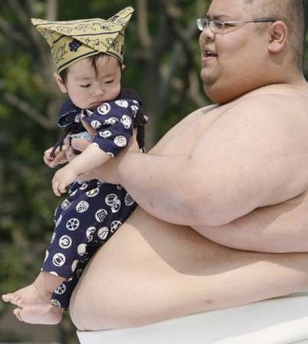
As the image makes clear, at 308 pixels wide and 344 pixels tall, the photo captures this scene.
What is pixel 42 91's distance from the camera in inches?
303

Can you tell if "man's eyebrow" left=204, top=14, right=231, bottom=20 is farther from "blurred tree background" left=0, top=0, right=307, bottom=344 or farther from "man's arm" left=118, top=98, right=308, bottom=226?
"blurred tree background" left=0, top=0, right=307, bottom=344

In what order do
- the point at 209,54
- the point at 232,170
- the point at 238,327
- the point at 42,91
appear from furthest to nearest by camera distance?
1. the point at 42,91
2. the point at 209,54
3. the point at 238,327
4. the point at 232,170

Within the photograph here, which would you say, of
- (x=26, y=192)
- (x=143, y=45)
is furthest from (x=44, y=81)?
(x=26, y=192)

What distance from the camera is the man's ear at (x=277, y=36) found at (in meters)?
2.56

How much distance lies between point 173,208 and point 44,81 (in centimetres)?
527

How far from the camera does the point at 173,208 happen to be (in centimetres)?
245

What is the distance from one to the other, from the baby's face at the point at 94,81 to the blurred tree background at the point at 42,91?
4.12 m

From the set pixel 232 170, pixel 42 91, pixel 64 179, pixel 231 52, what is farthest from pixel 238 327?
pixel 42 91

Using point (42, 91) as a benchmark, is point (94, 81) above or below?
above

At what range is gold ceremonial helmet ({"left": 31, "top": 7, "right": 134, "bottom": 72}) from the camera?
2.64 m

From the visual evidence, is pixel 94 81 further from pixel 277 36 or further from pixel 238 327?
pixel 238 327

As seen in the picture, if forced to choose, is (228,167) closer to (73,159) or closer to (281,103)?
(281,103)

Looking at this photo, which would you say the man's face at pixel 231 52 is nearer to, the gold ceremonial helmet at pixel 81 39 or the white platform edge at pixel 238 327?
the gold ceremonial helmet at pixel 81 39

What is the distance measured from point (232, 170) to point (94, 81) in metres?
0.46
